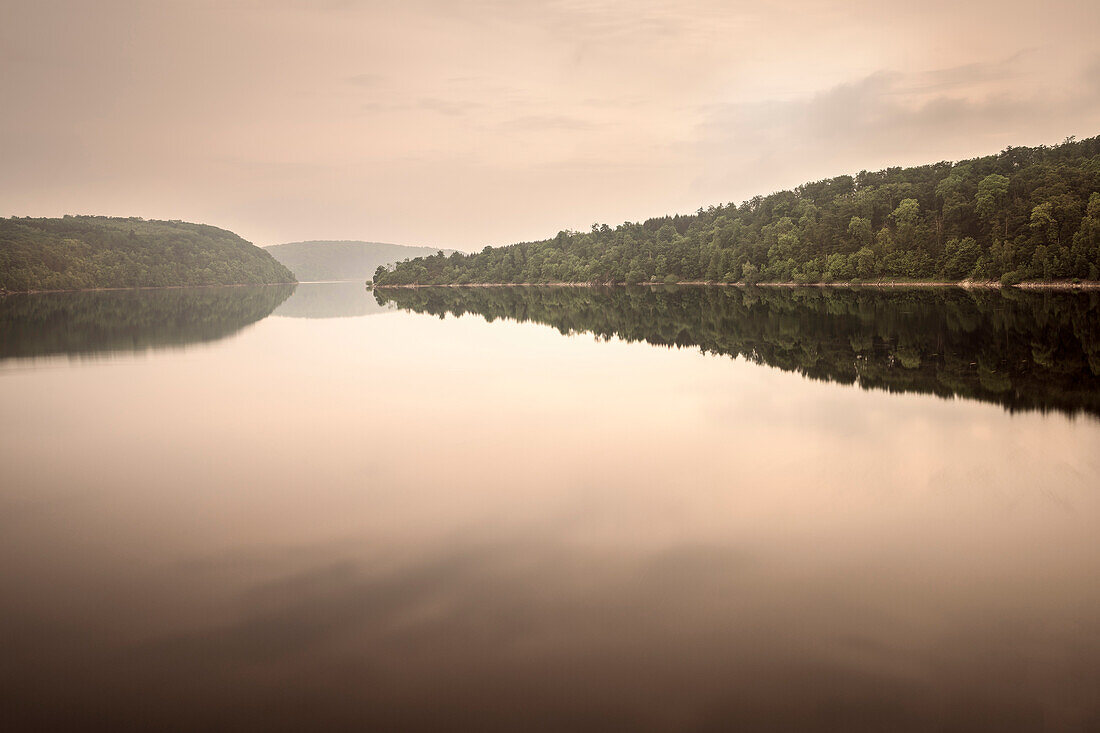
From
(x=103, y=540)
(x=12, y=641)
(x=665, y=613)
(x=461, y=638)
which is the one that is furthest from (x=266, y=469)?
(x=665, y=613)

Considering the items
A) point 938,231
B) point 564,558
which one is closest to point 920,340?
point 564,558

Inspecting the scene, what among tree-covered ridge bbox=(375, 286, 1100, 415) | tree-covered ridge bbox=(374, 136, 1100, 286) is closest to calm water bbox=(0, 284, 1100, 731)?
tree-covered ridge bbox=(375, 286, 1100, 415)

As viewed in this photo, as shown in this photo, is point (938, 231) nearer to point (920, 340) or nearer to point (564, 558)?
point (920, 340)

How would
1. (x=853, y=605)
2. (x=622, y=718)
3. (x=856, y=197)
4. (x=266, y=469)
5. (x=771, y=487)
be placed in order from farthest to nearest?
(x=856, y=197), (x=266, y=469), (x=771, y=487), (x=853, y=605), (x=622, y=718)

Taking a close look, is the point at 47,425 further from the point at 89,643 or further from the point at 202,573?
the point at 89,643

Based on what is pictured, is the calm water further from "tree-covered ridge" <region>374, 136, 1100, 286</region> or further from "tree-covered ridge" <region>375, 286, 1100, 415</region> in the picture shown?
"tree-covered ridge" <region>374, 136, 1100, 286</region>

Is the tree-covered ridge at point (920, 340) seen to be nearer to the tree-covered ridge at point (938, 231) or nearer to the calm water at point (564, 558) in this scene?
the calm water at point (564, 558)
